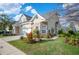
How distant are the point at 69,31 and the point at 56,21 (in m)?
0.18

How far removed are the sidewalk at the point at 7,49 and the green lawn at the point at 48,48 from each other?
0.15ft

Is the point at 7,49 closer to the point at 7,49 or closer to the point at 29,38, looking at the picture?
the point at 7,49

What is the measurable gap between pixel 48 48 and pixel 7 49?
45cm

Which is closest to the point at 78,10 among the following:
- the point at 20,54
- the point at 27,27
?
the point at 27,27

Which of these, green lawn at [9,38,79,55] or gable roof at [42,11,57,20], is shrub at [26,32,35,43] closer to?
green lawn at [9,38,79,55]

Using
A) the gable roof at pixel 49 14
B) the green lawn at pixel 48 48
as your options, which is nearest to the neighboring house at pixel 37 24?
the gable roof at pixel 49 14

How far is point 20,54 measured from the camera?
2.45 meters

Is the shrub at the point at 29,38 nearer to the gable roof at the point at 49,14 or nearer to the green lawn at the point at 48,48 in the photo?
the green lawn at the point at 48,48

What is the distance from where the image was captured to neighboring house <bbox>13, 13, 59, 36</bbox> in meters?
2.51

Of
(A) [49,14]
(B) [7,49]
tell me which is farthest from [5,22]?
(A) [49,14]

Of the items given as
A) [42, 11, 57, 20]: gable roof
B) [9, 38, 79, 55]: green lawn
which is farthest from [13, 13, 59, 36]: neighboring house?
[9, 38, 79, 55]: green lawn
